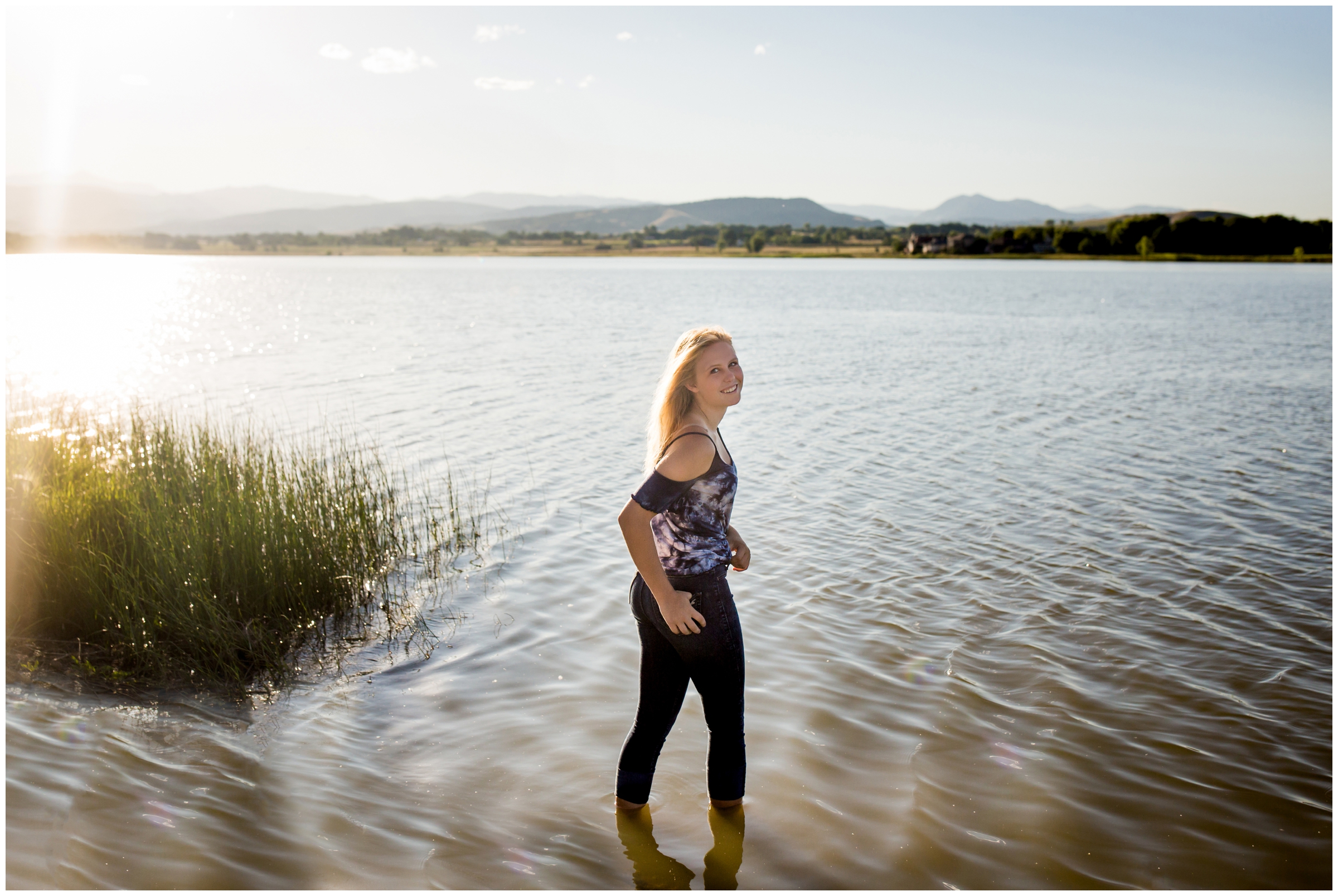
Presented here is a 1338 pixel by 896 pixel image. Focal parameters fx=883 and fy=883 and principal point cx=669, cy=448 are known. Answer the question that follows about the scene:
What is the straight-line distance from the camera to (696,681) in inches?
162

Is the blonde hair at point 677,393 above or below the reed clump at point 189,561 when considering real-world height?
above

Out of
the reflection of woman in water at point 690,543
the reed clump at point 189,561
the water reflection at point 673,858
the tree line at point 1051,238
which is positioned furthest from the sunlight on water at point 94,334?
the tree line at point 1051,238

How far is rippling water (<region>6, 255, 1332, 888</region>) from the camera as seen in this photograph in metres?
4.38

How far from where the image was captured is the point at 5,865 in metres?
3.88

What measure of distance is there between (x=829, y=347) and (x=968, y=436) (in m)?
15.5

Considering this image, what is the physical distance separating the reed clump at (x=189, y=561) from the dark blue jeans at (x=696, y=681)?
320 centimetres

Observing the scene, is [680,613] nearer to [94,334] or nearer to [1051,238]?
[94,334]

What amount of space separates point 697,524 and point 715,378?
2.08ft

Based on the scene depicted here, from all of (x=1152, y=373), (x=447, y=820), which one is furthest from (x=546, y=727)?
(x=1152, y=373)

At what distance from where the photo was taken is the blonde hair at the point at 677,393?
12.6ft

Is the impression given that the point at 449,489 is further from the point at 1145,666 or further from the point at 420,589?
the point at 1145,666

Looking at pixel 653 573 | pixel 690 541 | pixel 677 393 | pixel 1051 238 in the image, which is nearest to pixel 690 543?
pixel 690 541

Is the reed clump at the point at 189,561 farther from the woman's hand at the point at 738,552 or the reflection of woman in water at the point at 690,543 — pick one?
the woman's hand at the point at 738,552

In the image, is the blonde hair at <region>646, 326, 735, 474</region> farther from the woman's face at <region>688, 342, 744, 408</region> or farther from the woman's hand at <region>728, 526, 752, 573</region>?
the woman's hand at <region>728, 526, 752, 573</region>
